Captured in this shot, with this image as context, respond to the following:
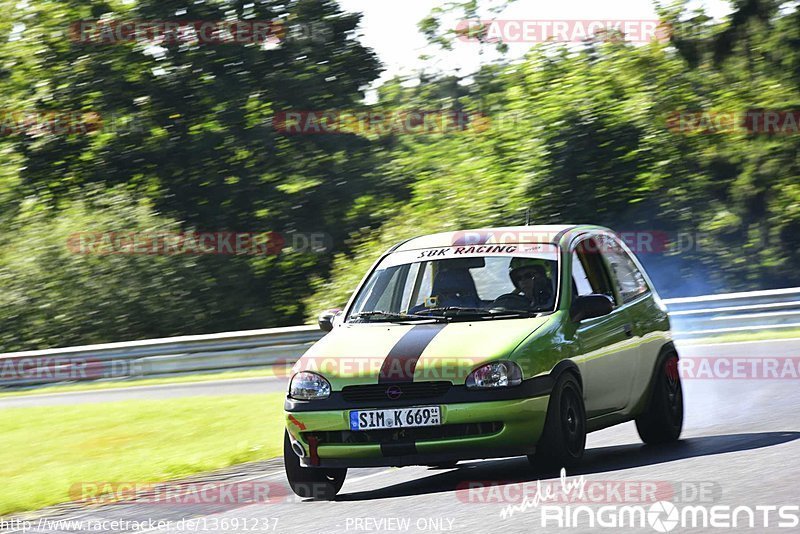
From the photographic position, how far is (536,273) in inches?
361

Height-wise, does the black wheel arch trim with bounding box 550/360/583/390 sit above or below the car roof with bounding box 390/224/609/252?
below

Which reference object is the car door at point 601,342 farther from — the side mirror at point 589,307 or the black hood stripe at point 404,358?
the black hood stripe at point 404,358

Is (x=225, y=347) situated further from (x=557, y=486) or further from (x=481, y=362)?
(x=557, y=486)

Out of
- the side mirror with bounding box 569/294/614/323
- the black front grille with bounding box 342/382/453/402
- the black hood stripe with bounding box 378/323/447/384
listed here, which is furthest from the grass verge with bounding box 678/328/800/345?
the black front grille with bounding box 342/382/453/402

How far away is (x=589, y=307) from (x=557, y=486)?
1528 mm

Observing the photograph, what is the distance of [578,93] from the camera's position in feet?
97.7

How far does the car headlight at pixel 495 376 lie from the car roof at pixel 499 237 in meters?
1.61

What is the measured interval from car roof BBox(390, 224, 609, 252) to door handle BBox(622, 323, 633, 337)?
79 centimetres

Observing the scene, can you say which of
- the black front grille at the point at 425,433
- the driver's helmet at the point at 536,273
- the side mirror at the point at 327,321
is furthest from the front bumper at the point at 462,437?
the side mirror at the point at 327,321

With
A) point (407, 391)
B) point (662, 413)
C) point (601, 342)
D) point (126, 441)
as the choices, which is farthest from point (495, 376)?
point (126, 441)

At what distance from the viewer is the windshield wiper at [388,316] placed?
8.99 metres

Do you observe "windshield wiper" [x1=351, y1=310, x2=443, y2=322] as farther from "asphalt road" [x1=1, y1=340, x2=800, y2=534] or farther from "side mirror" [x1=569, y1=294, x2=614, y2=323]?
"asphalt road" [x1=1, y1=340, x2=800, y2=534]

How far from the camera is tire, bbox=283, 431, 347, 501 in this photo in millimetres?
8570

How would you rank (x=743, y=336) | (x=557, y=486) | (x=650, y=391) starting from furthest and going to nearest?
(x=743, y=336), (x=650, y=391), (x=557, y=486)
